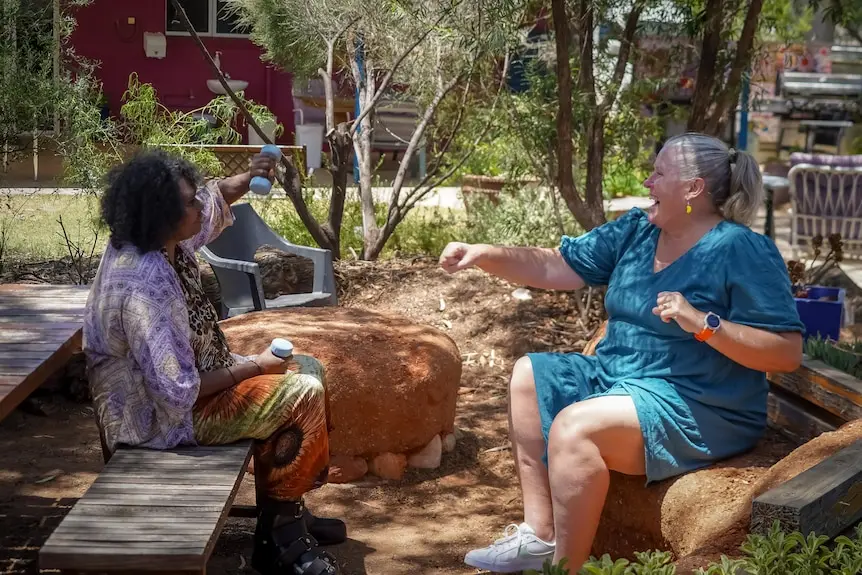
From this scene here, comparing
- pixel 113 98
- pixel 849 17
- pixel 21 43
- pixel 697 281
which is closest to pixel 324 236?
pixel 21 43

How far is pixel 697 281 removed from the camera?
3459mm

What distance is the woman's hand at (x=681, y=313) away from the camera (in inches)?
125

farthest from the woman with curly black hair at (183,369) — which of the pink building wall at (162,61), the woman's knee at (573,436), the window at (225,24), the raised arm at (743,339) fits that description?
the window at (225,24)

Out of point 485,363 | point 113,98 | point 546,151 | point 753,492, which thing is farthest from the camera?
point 113,98

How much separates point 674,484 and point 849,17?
5.15 metres

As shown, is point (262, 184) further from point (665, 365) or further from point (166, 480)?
point (665, 365)

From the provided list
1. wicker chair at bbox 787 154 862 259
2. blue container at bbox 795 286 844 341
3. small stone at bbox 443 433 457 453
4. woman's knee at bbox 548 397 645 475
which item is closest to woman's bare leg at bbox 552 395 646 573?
woman's knee at bbox 548 397 645 475

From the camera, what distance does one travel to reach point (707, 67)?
254 inches

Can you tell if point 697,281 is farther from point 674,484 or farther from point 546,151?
point 546,151

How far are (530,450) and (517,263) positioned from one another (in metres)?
0.73

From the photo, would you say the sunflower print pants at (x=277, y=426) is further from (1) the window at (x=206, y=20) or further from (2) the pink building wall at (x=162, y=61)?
(1) the window at (x=206, y=20)

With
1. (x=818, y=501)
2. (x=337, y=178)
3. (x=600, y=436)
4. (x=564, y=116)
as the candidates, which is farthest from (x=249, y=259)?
(x=818, y=501)

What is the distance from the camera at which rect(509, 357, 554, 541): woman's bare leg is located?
3.42 metres

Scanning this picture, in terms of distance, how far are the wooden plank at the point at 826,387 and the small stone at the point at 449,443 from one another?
152 centimetres
